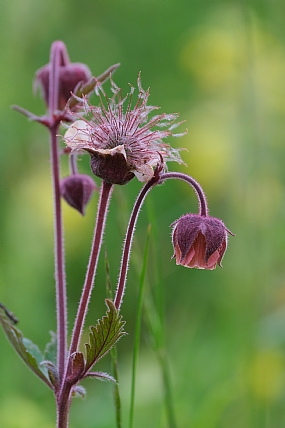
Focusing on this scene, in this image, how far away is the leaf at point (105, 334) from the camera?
4.16ft

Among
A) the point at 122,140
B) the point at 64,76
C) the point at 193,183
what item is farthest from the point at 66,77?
the point at 193,183

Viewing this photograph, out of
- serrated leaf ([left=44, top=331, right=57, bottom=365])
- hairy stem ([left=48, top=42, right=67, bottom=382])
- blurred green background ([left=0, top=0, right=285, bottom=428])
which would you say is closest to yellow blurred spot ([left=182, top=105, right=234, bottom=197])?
blurred green background ([left=0, top=0, right=285, bottom=428])

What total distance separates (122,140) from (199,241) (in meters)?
0.31

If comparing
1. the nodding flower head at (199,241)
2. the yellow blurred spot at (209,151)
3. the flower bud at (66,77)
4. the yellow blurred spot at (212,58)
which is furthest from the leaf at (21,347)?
the yellow blurred spot at (212,58)

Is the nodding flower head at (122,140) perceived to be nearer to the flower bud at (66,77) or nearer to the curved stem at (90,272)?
the curved stem at (90,272)

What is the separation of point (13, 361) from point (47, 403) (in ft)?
0.93

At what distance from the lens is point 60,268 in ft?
5.16

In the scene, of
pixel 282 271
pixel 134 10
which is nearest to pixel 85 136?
pixel 282 271

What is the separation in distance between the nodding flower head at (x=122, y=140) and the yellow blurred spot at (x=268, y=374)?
1678 millimetres

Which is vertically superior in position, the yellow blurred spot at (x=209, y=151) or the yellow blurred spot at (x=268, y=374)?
the yellow blurred spot at (x=209, y=151)

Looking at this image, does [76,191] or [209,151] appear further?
[209,151]

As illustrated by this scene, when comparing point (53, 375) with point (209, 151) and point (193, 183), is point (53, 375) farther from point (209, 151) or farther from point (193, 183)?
point (209, 151)

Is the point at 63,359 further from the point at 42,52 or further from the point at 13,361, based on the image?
the point at 42,52

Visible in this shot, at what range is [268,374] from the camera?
2.93 m
